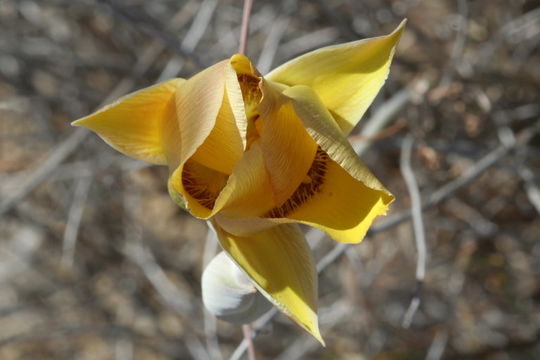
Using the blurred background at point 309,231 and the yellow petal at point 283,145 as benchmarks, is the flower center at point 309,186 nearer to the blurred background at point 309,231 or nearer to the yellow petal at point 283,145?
the yellow petal at point 283,145

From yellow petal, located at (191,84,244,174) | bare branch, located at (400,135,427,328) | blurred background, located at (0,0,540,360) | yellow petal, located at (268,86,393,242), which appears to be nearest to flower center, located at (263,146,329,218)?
yellow petal, located at (268,86,393,242)

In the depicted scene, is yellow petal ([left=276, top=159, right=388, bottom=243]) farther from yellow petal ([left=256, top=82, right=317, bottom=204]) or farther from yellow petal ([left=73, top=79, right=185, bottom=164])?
yellow petal ([left=73, top=79, right=185, bottom=164])

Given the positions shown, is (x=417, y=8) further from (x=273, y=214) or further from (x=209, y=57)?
(x=273, y=214)

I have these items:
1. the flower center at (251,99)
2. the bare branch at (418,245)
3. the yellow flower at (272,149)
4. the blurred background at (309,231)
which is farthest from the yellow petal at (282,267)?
the blurred background at (309,231)

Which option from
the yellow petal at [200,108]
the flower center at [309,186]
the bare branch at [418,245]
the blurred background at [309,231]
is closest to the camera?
the yellow petal at [200,108]

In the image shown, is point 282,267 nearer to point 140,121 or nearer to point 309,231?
point 140,121

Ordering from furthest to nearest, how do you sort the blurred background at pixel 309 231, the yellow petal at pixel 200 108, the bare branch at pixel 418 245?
1. the blurred background at pixel 309 231
2. the bare branch at pixel 418 245
3. the yellow petal at pixel 200 108

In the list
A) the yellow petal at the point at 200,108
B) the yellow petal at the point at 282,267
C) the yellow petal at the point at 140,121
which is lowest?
the yellow petal at the point at 282,267
